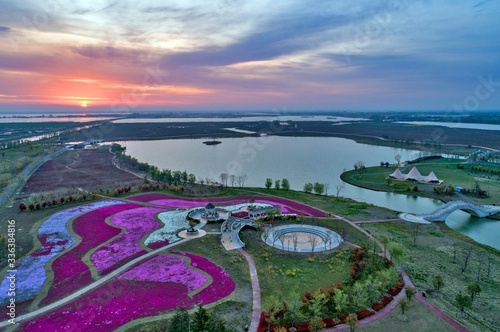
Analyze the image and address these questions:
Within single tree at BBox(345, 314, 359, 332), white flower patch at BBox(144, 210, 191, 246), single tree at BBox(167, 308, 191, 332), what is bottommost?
white flower patch at BBox(144, 210, 191, 246)

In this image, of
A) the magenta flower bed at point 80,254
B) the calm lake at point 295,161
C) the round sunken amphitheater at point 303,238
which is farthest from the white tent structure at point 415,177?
the magenta flower bed at point 80,254

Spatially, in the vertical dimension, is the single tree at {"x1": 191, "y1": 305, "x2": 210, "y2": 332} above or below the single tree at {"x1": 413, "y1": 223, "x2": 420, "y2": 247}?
above

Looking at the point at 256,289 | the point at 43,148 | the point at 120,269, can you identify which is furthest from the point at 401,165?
the point at 43,148

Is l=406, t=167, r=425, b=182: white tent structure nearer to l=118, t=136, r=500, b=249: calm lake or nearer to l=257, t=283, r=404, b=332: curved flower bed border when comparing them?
l=118, t=136, r=500, b=249: calm lake

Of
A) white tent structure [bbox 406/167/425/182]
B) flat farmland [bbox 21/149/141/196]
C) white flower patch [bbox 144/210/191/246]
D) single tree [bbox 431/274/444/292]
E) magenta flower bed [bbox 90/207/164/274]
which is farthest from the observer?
white tent structure [bbox 406/167/425/182]

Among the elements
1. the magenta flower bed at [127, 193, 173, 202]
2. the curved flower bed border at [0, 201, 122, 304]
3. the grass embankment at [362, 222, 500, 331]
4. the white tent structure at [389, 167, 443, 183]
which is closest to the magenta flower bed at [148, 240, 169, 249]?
the curved flower bed border at [0, 201, 122, 304]

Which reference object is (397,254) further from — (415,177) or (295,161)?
(295,161)
